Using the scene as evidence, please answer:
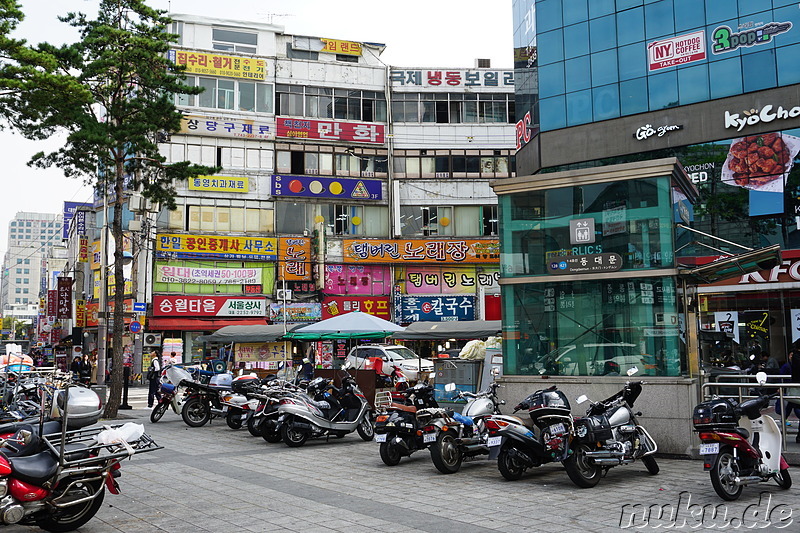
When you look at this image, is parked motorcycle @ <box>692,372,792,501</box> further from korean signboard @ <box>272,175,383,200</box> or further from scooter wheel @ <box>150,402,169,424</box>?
korean signboard @ <box>272,175,383,200</box>

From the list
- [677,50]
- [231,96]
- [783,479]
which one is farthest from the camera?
[231,96]

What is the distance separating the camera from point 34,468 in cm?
617

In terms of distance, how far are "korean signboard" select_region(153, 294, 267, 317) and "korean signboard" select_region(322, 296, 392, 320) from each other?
3169mm

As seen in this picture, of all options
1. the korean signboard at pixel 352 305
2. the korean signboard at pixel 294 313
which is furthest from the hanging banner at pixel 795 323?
the korean signboard at pixel 294 313

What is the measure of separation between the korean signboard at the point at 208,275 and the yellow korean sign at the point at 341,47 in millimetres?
12803

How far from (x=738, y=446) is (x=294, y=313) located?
30.8 metres

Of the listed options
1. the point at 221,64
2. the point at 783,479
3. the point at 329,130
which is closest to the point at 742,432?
the point at 783,479

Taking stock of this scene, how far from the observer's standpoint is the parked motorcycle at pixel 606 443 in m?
8.42

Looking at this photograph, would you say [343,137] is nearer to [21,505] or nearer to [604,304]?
[604,304]

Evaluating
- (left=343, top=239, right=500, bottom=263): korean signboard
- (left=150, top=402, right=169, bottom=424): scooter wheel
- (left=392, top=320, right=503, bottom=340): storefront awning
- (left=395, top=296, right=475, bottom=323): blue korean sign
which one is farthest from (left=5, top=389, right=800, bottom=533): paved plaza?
(left=343, top=239, right=500, bottom=263): korean signboard

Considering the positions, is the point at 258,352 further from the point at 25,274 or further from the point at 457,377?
the point at 25,274

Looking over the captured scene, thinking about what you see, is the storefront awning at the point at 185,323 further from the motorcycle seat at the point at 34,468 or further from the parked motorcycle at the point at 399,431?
the motorcycle seat at the point at 34,468

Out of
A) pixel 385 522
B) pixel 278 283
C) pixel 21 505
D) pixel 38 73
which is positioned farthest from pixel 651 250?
pixel 278 283

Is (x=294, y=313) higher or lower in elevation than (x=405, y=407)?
higher
